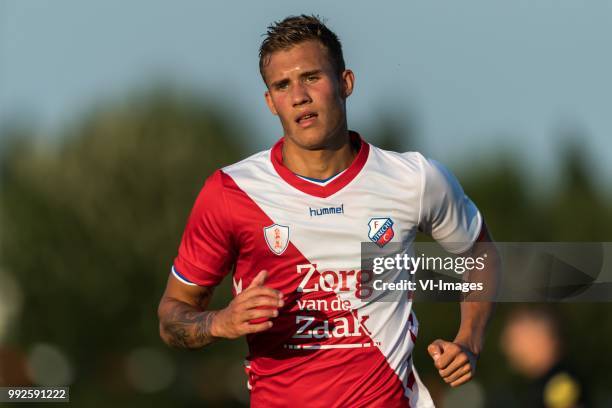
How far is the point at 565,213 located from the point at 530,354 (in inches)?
1184

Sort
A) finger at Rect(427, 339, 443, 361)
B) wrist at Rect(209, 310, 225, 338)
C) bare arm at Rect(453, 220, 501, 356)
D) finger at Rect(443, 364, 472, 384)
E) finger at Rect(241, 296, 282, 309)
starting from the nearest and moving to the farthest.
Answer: finger at Rect(241, 296, 282, 309) → wrist at Rect(209, 310, 225, 338) → finger at Rect(427, 339, 443, 361) → finger at Rect(443, 364, 472, 384) → bare arm at Rect(453, 220, 501, 356)

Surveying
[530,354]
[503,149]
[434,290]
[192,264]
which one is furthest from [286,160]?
[503,149]

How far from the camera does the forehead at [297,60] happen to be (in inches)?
249

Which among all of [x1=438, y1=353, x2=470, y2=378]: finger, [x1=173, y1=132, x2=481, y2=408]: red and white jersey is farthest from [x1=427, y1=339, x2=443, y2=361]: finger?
[x1=173, y1=132, x2=481, y2=408]: red and white jersey

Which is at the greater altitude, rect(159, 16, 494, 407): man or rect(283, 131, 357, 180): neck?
rect(283, 131, 357, 180): neck

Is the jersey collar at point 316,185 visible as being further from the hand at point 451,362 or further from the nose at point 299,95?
the hand at point 451,362

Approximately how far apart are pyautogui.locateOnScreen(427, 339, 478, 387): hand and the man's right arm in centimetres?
103

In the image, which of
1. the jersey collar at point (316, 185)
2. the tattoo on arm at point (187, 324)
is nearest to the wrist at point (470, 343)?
the jersey collar at point (316, 185)

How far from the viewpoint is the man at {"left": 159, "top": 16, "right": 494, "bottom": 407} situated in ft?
20.5

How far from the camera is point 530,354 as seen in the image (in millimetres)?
9117

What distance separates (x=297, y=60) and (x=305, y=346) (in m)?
1.70

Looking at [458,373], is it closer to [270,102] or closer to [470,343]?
[470,343]

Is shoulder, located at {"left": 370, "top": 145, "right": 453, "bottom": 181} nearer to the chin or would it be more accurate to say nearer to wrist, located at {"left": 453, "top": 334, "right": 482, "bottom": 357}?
the chin

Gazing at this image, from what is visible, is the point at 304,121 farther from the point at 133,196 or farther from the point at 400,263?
the point at 133,196
